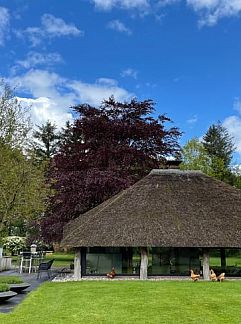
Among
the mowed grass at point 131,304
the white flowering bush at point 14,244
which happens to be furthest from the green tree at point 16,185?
the white flowering bush at point 14,244

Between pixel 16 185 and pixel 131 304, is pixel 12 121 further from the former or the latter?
pixel 131 304

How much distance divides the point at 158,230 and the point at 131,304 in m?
6.87

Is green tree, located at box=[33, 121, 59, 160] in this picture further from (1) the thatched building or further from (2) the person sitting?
(2) the person sitting

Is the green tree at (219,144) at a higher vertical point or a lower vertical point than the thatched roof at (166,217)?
higher

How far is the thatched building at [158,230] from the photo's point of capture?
18859mm

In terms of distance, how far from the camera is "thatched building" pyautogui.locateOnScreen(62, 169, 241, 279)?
61.9ft

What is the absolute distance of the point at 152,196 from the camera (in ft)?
71.2

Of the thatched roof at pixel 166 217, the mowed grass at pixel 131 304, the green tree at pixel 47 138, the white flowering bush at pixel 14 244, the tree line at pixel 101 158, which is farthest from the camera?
the green tree at pixel 47 138

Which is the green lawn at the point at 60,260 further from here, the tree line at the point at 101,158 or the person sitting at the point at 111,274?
the person sitting at the point at 111,274

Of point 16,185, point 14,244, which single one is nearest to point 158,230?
point 16,185

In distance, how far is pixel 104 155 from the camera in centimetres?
2683

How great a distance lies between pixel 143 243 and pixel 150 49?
29.6 ft

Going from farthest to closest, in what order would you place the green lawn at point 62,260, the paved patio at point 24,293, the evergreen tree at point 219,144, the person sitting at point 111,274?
the evergreen tree at point 219,144 → the green lawn at point 62,260 → the person sitting at point 111,274 → the paved patio at point 24,293

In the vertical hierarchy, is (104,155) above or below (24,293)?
above
